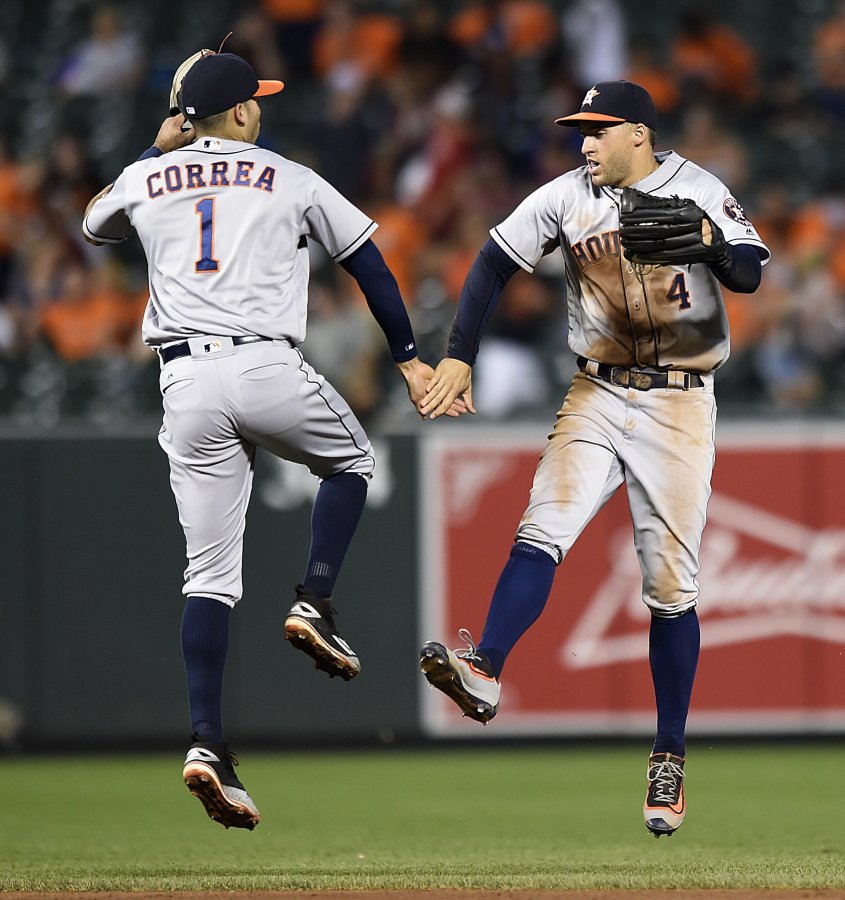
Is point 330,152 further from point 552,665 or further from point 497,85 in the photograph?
point 552,665

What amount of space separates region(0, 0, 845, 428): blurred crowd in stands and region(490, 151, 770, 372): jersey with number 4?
3.60m

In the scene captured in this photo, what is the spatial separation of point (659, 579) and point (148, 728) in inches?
161

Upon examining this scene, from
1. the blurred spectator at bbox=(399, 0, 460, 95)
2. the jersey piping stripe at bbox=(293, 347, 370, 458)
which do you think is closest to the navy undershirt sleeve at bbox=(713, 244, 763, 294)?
the jersey piping stripe at bbox=(293, 347, 370, 458)

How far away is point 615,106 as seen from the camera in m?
5.17

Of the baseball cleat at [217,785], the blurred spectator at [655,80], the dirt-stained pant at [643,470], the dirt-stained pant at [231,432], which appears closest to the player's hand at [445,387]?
the dirt-stained pant at [231,432]

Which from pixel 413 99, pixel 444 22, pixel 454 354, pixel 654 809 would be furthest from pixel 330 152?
pixel 654 809

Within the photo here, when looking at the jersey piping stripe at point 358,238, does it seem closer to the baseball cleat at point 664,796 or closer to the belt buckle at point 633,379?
the belt buckle at point 633,379

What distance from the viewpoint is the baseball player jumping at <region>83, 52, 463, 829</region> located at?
495 cm

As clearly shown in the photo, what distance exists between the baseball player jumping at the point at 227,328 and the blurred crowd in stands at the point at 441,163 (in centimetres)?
375

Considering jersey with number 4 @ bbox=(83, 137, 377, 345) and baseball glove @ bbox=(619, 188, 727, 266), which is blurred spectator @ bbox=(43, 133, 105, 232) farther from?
baseball glove @ bbox=(619, 188, 727, 266)

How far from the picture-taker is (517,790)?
25.1 ft

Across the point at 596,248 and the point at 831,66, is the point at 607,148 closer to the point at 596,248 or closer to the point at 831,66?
the point at 596,248

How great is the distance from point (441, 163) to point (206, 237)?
588 cm

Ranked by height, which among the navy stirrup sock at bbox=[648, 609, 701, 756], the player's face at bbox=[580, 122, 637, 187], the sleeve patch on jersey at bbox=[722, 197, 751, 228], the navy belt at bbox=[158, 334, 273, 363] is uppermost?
the player's face at bbox=[580, 122, 637, 187]
